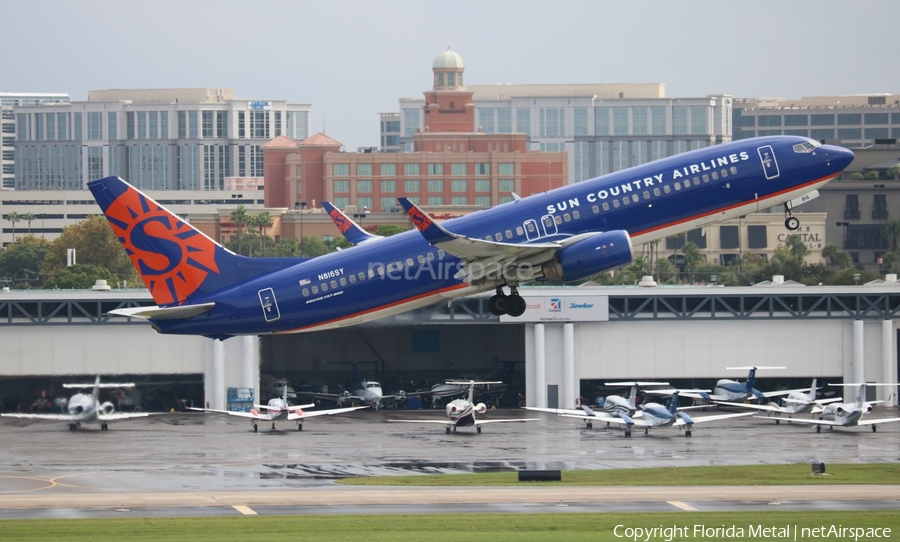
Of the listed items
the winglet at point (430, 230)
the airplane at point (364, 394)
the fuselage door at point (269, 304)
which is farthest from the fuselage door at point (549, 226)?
the airplane at point (364, 394)

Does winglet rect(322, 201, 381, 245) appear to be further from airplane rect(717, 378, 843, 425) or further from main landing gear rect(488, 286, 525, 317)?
airplane rect(717, 378, 843, 425)

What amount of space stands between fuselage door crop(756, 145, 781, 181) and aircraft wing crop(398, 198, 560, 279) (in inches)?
441

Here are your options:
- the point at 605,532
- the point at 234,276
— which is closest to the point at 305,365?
the point at 234,276

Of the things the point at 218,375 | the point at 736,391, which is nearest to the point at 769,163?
the point at 736,391

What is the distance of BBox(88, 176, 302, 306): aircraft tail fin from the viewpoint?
72.5 meters

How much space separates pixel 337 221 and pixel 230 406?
46172 millimetres

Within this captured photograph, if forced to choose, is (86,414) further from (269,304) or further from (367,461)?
(269,304)

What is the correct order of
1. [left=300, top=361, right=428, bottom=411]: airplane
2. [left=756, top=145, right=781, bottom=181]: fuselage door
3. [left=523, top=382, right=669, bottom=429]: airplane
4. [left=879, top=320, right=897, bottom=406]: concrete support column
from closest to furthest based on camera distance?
[left=756, top=145, right=781, bottom=181]: fuselage door, [left=523, top=382, right=669, bottom=429]: airplane, [left=300, top=361, right=428, bottom=411]: airplane, [left=879, top=320, right=897, bottom=406]: concrete support column

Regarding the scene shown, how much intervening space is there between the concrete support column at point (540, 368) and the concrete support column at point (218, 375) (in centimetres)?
2919

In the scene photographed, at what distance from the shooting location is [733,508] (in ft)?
232

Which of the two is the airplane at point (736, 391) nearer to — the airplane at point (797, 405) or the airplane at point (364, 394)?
the airplane at point (797, 405)

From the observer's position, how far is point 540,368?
13025 cm

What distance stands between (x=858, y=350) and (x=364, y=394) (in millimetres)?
47642

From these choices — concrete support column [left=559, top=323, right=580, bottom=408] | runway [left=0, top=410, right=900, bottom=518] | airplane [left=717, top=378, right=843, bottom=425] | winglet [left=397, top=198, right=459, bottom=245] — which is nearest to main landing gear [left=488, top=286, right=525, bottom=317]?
winglet [left=397, top=198, right=459, bottom=245]
